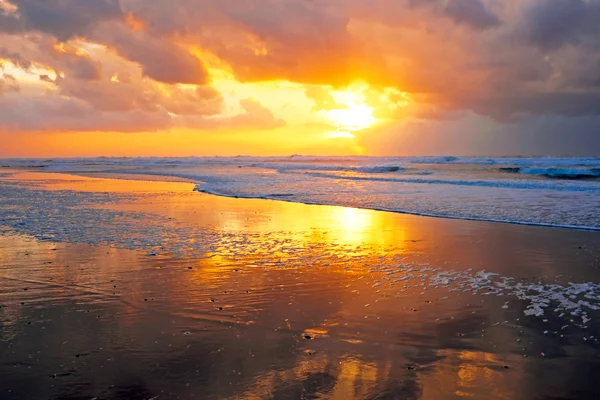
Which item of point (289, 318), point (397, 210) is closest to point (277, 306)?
point (289, 318)

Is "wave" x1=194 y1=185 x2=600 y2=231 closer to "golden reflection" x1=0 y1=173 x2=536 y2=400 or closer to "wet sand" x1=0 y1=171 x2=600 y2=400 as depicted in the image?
"wet sand" x1=0 y1=171 x2=600 y2=400

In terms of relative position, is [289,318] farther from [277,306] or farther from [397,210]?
[397,210]

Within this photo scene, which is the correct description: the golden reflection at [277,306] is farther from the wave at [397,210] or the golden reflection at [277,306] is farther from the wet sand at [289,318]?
the wave at [397,210]

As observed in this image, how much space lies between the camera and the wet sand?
4.84m

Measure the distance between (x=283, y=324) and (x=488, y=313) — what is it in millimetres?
2868

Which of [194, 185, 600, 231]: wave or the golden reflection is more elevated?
[194, 185, 600, 231]: wave

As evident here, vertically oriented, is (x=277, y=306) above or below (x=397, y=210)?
below

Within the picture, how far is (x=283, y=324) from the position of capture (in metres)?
6.46

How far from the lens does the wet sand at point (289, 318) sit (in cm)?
484

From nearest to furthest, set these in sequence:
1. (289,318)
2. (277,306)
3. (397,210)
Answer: (289,318)
(277,306)
(397,210)

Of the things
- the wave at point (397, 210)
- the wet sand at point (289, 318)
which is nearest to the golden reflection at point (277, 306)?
the wet sand at point (289, 318)

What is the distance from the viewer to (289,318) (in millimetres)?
6695

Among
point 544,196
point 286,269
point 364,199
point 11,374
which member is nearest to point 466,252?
point 286,269

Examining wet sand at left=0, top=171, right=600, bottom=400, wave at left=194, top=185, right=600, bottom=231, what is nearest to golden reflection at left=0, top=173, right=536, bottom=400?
wet sand at left=0, top=171, right=600, bottom=400
